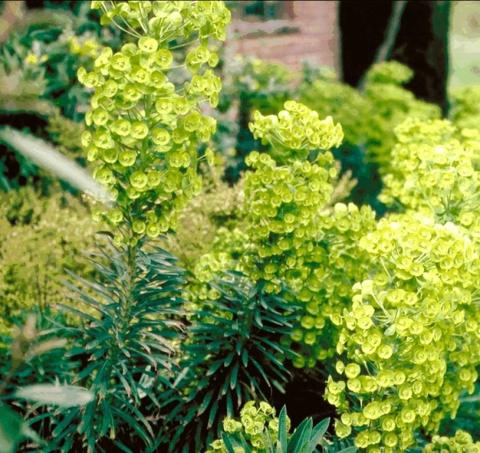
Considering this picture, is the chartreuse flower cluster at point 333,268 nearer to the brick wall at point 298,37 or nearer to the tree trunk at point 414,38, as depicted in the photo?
the tree trunk at point 414,38

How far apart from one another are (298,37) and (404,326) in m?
5.71

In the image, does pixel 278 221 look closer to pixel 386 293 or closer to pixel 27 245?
pixel 386 293

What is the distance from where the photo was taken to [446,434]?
11.7 feet

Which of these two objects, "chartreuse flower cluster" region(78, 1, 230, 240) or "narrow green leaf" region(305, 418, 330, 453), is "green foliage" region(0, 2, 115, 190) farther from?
"narrow green leaf" region(305, 418, 330, 453)

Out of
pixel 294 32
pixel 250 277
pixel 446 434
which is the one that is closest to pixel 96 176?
pixel 250 277

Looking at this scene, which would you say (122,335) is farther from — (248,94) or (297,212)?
(248,94)

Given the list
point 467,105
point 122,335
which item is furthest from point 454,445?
point 467,105

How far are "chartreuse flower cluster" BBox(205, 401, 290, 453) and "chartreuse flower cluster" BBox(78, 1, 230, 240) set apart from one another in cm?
66

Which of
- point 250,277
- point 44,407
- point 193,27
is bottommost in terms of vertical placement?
point 44,407

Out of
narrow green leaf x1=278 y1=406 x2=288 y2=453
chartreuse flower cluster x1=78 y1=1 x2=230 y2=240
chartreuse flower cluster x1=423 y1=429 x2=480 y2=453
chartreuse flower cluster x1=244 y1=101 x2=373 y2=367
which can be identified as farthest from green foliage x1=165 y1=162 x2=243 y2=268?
chartreuse flower cluster x1=423 y1=429 x2=480 y2=453

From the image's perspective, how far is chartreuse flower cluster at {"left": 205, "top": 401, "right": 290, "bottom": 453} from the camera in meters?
2.43

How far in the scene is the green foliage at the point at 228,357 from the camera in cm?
283

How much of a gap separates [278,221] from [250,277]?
0.91ft

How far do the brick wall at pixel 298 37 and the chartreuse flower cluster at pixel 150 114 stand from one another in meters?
4.91
